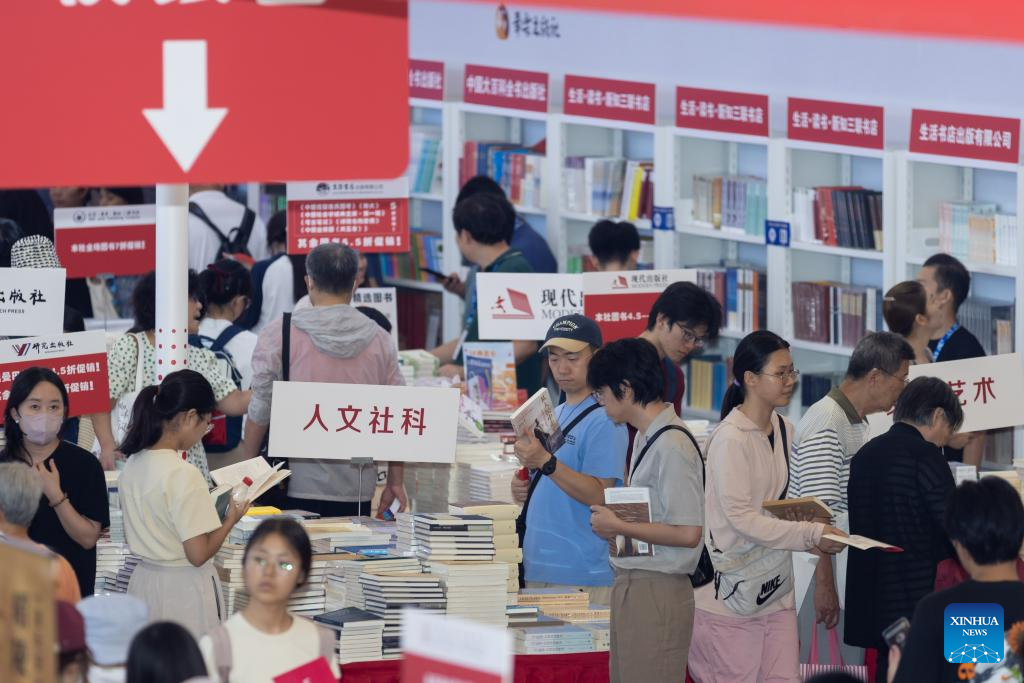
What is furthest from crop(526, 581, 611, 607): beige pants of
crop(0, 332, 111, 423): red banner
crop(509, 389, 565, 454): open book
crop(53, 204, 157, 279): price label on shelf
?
crop(53, 204, 157, 279): price label on shelf

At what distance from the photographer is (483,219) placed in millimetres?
7691

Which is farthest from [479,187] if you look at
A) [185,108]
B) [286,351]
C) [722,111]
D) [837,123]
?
[185,108]

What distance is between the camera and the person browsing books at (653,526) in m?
4.84

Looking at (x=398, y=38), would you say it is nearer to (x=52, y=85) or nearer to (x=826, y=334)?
(x=52, y=85)

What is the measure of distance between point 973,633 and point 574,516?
5.64 ft

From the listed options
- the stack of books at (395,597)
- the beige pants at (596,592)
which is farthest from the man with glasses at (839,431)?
the stack of books at (395,597)

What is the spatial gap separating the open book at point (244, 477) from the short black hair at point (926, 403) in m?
1.95

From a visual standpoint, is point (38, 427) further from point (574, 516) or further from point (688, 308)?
point (688, 308)

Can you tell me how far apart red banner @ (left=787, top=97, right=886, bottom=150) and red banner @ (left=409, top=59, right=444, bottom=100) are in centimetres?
335

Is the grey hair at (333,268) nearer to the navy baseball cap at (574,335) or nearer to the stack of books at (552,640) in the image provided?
the navy baseball cap at (574,335)

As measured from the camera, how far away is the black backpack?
9484 mm

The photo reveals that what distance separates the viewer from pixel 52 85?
322 centimetres

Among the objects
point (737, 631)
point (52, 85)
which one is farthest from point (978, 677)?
point (52, 85)

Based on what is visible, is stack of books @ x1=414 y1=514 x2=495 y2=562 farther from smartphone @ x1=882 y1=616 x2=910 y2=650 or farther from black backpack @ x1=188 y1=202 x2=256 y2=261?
black backpack @ x1=188 y1=202 x2=256 y2=261
